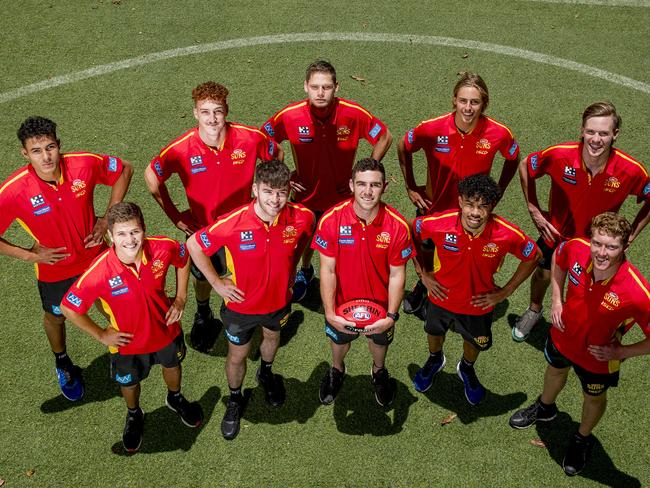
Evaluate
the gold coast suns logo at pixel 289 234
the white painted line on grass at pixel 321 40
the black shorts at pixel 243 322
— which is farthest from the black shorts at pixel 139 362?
the white painted line on grass at pixel 321 40

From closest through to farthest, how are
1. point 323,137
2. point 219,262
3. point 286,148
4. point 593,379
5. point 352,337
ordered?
point 593,379
point 352,337
point 219,262
point 323,137
point 286,148

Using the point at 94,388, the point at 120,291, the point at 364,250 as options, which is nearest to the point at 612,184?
the point at 364,250

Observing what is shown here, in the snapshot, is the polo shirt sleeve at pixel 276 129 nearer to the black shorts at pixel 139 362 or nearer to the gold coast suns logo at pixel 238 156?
the gold coast suns logo at pixel 238 156

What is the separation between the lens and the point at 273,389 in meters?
6.60

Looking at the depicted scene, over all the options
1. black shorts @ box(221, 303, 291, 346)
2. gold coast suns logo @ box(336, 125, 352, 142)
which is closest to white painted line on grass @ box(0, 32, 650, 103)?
gold coast suns logo @ box(336, 125, 352, 142)

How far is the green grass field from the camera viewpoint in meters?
6.14

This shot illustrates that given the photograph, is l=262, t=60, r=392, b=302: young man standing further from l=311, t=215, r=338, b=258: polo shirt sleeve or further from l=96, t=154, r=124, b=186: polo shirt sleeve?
l=96, t=154, r=124, b=186: polo shirt sleeve

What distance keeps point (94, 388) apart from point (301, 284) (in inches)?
98.7

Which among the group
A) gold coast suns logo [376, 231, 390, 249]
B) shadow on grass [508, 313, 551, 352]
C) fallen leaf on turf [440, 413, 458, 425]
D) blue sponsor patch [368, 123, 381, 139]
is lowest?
fallen leaf on turf [440, 413, 458, 425]

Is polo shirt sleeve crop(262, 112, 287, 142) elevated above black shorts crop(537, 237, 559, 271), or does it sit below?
above

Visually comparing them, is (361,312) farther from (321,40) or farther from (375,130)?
(321,40)

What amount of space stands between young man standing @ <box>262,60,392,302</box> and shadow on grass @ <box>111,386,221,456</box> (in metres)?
2.39

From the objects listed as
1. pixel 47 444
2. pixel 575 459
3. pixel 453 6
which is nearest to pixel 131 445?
pixel 47 444

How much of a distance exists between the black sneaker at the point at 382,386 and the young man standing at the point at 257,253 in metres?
1.14
